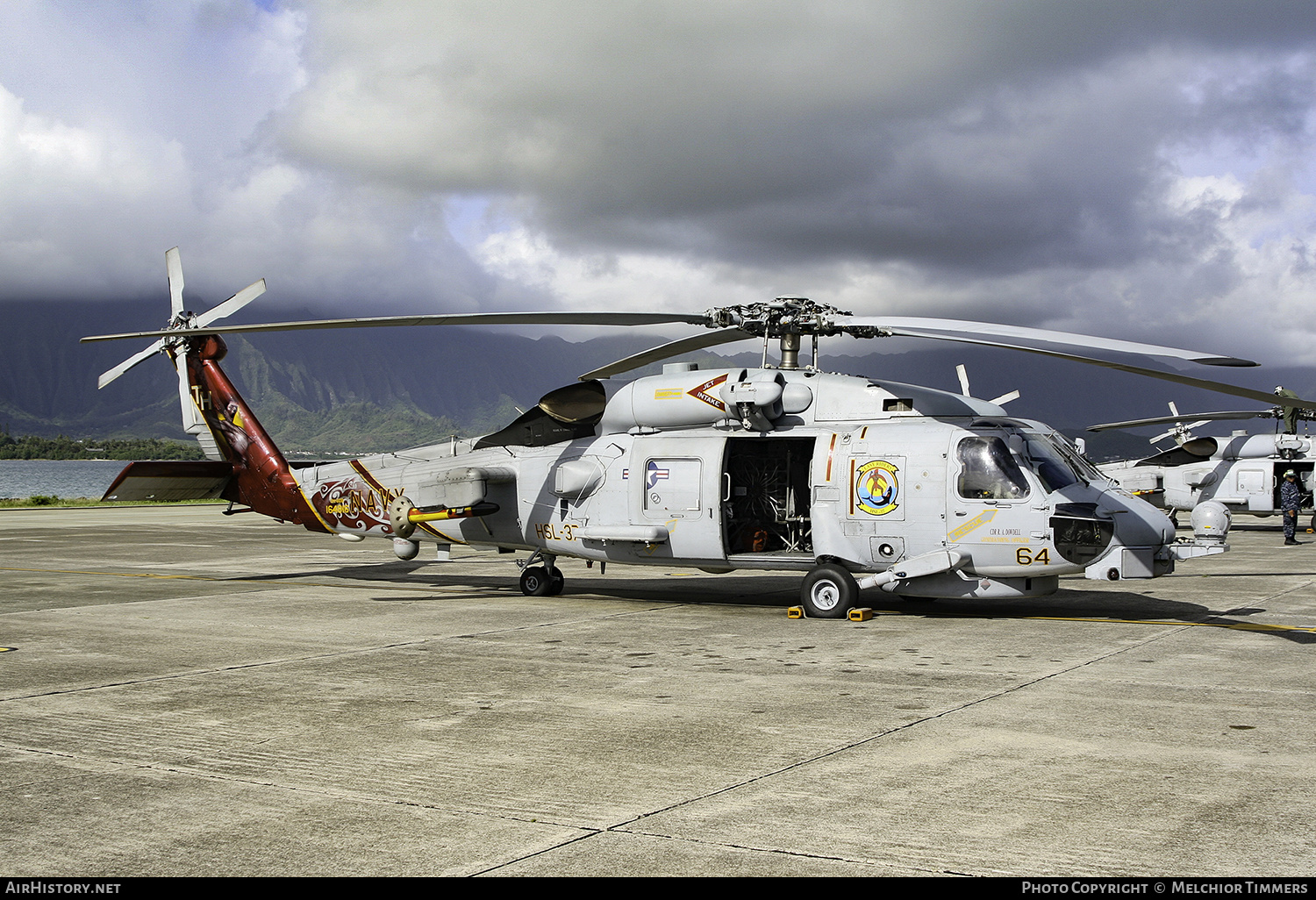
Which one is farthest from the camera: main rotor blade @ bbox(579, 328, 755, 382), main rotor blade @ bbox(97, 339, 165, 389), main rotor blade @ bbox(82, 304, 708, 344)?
main rotor blade @ bbox(97, 339, 165, 389)

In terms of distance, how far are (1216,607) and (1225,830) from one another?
10.3m

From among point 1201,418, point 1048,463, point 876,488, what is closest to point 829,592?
point 876,488

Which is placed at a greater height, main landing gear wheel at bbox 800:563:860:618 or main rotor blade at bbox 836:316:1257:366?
main rotor blade at bbox 836:316:1257:366

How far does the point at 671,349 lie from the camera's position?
46.1ft

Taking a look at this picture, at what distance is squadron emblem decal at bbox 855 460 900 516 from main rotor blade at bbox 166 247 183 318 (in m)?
12.2

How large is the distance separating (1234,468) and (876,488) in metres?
23.4

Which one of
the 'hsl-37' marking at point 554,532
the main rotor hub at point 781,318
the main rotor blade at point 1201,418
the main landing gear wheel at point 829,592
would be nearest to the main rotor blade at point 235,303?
the 'hsl-37' marking at point 554,532

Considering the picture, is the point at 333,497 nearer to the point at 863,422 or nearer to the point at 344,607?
the point at 344,607

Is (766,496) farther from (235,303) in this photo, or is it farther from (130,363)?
(130,363)

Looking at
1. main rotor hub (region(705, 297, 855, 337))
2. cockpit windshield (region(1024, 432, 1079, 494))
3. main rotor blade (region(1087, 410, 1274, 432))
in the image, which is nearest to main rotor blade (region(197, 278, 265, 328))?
main rotor hub (region(705, 297, 855, 337))

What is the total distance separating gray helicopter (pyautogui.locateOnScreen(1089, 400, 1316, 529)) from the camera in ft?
99.3

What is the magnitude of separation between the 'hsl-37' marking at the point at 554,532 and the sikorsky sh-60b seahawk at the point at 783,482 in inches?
1.4

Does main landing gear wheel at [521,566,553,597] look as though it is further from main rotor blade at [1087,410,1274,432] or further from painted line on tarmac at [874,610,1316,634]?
main rotor blade at [1087,410,1274,432]

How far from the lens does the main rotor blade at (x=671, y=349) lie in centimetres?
1377
